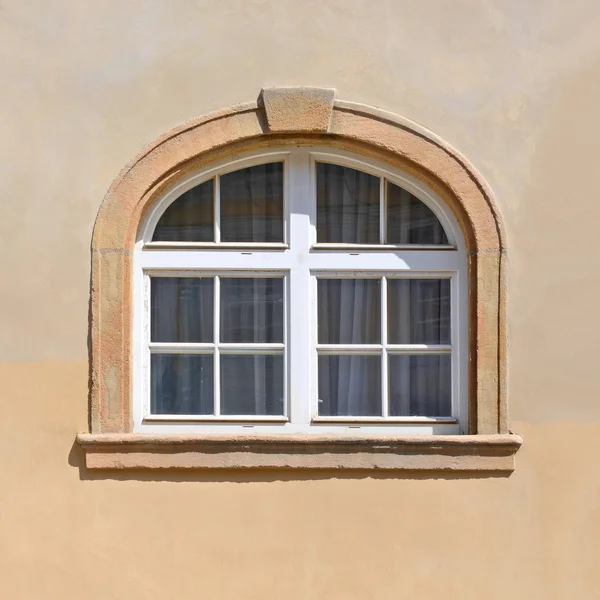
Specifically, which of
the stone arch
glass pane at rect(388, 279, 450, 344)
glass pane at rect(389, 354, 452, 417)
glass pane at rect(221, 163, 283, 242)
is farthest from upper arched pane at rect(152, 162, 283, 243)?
glass pane at rect(389, 354, 452, 417)

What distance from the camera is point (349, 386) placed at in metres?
4.08

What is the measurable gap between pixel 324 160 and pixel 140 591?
2542 mm

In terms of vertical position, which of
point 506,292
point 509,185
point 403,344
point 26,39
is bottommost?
point 403,344

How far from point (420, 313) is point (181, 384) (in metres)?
1.39

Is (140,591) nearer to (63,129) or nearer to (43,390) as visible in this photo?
(43,390)

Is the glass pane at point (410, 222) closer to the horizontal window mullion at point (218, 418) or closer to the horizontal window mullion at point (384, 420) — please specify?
the horizontal window mullion at point (384, 420)

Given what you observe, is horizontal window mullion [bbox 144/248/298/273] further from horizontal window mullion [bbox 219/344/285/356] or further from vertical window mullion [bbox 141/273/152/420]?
horizontal window mullion [bbox 219/344/285/356]

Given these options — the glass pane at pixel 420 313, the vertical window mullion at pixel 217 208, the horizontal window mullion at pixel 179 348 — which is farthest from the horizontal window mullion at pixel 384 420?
the vertical window mullion at pixel 217 208

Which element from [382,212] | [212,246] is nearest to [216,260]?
[212,246]

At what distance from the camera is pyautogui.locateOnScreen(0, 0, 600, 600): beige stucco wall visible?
3877 millimetres

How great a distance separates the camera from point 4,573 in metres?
3.89

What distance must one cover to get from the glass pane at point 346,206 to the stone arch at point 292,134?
0.78 ft

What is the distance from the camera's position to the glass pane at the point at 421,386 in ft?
13.4

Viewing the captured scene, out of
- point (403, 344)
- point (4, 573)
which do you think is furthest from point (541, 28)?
point (4, 573)
